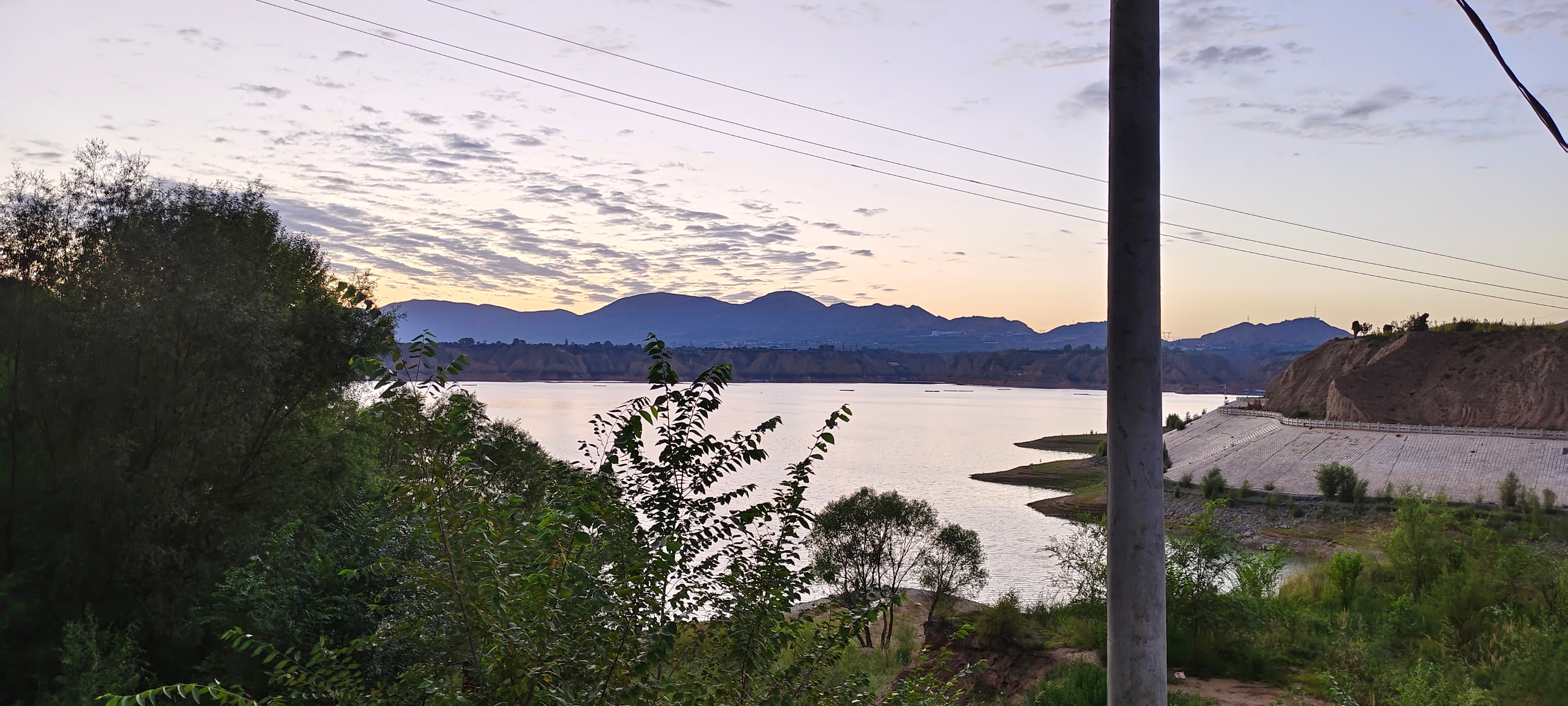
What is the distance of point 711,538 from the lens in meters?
4.76

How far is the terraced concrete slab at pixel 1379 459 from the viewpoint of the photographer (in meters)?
40.6

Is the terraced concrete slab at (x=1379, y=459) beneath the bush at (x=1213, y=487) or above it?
above

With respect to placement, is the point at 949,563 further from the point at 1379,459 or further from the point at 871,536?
the point at 1379,459

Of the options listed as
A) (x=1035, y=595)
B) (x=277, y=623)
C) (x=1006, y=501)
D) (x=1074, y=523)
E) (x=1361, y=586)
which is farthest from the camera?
(x=1006, y=501)

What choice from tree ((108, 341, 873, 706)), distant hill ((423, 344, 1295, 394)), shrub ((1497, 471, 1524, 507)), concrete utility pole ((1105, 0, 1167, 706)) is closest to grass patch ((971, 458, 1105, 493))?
shrub ((1497, 471, 1524, 507))

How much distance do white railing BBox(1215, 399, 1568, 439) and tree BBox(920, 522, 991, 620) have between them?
118 ft

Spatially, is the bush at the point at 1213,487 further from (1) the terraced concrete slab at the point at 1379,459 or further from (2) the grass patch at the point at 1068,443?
(2) the grass patch at the point at 1068,443

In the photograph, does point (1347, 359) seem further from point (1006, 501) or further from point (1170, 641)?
point (1170, 641)

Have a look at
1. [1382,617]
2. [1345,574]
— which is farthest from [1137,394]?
[1345,574]

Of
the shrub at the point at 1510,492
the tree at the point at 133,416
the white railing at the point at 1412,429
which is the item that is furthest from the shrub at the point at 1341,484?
the tree at the point at 133,416

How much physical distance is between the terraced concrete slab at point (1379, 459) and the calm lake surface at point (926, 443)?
1183 cm

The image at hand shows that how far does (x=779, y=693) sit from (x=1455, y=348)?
71.5 meters

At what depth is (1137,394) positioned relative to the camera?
8.58ft

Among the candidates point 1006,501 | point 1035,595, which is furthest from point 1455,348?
point 1035,595
